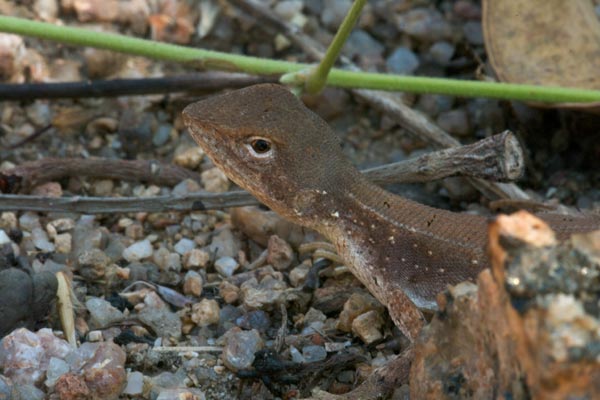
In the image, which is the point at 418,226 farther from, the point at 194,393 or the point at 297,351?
the point at 194,393

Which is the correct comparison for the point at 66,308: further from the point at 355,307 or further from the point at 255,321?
the point at 355,307

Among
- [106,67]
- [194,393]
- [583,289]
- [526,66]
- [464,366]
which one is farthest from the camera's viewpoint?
[106,67]

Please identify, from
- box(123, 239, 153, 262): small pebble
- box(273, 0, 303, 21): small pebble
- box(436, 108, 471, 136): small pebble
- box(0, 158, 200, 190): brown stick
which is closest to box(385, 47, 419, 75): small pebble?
box(436, 108, 471, 136): small pebble

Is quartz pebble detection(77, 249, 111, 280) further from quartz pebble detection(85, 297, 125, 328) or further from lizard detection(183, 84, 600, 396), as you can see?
lizard detection(183, 84, 600, 396)

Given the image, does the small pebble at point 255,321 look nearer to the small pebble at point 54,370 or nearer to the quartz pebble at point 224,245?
the quartz pebble at point 224,245

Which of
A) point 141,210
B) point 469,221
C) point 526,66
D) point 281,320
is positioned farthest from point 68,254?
point 526,66
